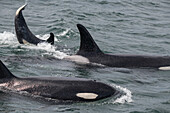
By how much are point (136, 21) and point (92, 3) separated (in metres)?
4.08

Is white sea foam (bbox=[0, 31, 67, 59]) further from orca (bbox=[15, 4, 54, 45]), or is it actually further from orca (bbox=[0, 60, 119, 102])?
orca (bbox=[0, 60, 119, 102])

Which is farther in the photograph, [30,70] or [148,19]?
[148,19]

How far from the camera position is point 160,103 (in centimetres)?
1135

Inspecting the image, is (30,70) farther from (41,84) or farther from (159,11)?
(159,11)

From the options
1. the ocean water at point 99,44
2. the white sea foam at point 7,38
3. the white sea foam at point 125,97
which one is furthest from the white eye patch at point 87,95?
the white sea foam at point 7,38

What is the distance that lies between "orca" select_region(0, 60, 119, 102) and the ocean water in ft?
0.58

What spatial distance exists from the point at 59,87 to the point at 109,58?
4.50 metres

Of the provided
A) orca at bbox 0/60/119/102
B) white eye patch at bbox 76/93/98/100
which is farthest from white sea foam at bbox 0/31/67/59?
white eye patch at bbox 76/93/98/100

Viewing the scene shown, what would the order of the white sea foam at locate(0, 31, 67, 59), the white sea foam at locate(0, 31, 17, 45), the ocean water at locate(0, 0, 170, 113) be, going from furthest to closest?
the white sea foam at locate(0, 31, 17, 45), the white sea foam at locate(0, 31, 67, 59), the ocean water at locate(0, 0, 170, 113)

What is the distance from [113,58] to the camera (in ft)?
49.9

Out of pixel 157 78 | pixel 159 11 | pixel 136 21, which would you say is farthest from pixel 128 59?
pixel 159 11

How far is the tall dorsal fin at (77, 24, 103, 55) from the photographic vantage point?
14.8m

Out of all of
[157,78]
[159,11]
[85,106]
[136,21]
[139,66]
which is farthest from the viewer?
[159,11]

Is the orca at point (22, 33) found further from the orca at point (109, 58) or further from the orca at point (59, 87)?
the orca at point (59, 87)
